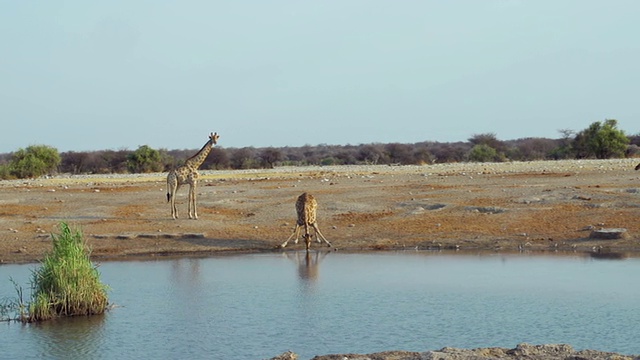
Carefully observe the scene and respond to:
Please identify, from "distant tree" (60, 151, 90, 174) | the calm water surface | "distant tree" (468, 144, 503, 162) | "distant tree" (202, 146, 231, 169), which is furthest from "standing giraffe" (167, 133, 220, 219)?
"distant tree" (468, 144, 503, 162)

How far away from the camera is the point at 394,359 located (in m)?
9.32

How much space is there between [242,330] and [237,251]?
26.8 ft

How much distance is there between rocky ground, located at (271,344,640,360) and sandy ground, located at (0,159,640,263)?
870cm

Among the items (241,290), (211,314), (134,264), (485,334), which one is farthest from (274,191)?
(485,334)

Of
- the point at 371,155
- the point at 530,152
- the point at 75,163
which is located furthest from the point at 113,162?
the point at 530,152

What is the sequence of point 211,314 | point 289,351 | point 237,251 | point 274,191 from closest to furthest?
point 289,351
point 211,314
point 237,251
point 274,191

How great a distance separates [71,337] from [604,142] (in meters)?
43.5

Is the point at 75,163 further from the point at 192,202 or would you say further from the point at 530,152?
the point at 192,202

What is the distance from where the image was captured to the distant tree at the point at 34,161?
4425 centimetres

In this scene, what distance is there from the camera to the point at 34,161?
44.7 metres

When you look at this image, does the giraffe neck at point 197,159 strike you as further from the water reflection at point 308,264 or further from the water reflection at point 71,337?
the water reflection at point 71,337

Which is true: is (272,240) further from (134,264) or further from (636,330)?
(636,330)

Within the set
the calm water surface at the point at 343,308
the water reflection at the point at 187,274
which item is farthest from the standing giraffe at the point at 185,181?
the calm water surface at the point at 343,308

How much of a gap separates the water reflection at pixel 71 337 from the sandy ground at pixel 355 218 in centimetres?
430
